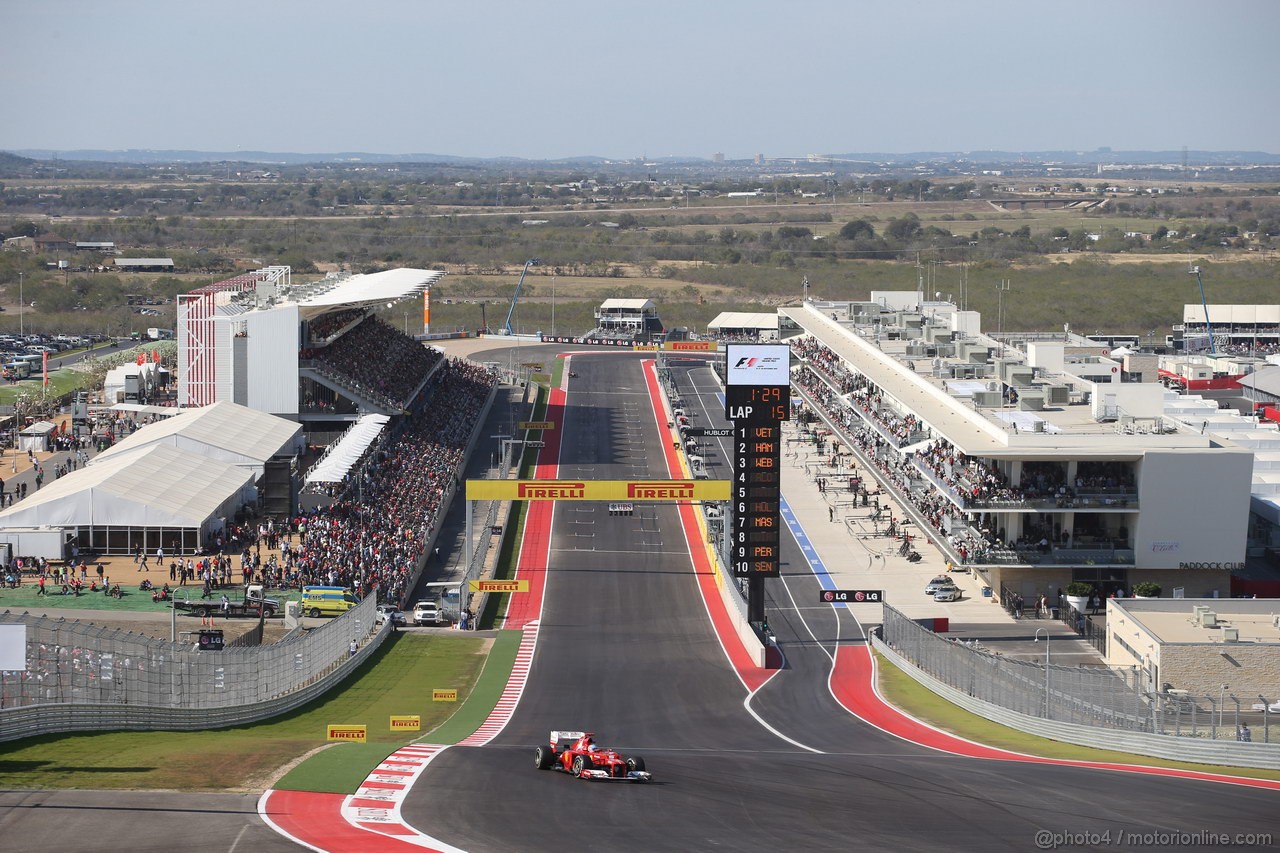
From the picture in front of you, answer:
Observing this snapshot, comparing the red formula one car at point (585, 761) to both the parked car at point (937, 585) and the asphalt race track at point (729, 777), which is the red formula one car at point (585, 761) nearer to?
the asphalt race track at point (729, 777)

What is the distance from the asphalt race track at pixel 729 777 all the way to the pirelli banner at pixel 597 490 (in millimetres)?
3768

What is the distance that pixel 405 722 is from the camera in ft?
137

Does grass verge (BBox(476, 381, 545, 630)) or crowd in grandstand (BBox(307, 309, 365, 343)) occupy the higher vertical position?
crowd in grandstand (BBox(307, 309, 365, 343))

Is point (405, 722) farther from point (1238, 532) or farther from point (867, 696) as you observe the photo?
point (1238, 532)

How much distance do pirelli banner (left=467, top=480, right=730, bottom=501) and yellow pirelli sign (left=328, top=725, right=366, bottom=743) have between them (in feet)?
76.2

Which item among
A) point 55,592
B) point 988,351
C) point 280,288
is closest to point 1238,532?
point 988,351

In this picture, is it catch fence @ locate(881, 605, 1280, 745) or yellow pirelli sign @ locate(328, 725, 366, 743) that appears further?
catch fence @ locate(881, 605, 1280, 745)

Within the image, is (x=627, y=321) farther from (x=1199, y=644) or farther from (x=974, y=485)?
(x=1199, y=644)

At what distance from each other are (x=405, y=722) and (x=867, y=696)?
47.3 feet

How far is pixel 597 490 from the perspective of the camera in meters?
62.4

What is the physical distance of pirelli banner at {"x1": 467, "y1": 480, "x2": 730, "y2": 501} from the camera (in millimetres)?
62250

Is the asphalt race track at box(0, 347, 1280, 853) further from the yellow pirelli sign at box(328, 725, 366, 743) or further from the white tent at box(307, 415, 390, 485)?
the white tent at box(307, 415, 390, 485)

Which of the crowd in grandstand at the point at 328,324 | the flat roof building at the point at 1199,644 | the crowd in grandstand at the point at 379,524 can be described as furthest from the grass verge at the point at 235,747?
the crowd in grandstand at the point at 328,324

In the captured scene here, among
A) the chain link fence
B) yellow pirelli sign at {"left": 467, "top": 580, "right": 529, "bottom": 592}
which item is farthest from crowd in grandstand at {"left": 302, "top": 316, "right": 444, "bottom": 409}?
the chain link fence
